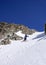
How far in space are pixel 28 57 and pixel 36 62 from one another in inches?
96.8

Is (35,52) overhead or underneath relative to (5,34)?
underneath

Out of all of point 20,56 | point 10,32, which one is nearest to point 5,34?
point 10,32

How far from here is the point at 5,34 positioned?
→ 51125 mm

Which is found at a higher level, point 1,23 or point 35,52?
point 1,23

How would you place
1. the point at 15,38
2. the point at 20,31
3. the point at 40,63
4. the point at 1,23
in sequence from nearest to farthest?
the point at 40,63, the point at 15,38, the point at 20,31, the point at 1,23

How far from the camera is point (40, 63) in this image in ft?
59.2

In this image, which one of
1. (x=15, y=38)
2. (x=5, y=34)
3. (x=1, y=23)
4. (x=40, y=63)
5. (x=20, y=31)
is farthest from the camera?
(x=1, y=23)

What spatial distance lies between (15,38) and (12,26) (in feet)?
45.5

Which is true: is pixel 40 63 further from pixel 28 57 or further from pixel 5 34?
pixel 5 34

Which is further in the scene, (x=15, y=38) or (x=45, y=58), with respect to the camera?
(x=15, y=38)

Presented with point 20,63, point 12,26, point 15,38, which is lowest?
point 20,63

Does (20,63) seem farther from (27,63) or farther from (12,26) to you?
(12,26)

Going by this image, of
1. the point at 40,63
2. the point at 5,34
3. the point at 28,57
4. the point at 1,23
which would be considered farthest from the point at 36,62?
the point at 1,23

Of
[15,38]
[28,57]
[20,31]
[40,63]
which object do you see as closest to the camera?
[40,63]
